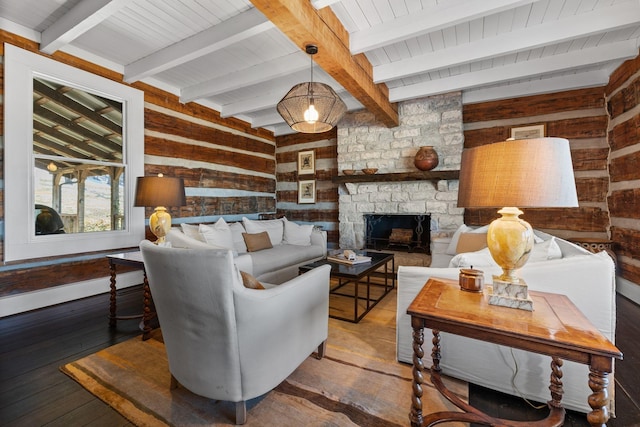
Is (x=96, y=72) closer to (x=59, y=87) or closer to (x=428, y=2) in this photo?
(x=59, y=87)

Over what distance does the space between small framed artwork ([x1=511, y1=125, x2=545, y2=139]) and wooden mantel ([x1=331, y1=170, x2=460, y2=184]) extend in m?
1.07

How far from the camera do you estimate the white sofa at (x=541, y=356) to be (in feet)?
4.96

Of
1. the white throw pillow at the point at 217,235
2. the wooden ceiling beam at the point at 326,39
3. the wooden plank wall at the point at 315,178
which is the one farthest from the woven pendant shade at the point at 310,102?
the wooden plank wall at the point at 315,178

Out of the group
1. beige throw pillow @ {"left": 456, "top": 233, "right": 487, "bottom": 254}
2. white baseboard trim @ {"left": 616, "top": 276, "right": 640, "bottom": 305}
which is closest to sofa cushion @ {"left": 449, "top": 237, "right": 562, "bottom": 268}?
beige throw pillow @ {"left": 456, "top": 233, "right": 487, "bottom": 254}

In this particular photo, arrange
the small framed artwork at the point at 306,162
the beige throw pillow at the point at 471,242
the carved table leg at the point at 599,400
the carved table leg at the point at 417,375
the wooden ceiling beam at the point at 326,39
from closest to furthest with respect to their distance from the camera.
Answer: the carved table leg at the point at 599,400, the carved table leg at the point at 417,375, the wooden ceiling beam at the point at 326,39, the beige throw pillow at the point at 471,242, the small framed artwork at the point at 306,162

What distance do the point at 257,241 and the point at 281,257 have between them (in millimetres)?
466

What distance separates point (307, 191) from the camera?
240 inches

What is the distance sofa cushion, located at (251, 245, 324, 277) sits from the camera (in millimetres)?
3385

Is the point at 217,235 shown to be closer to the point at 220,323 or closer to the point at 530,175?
the point at 220,323

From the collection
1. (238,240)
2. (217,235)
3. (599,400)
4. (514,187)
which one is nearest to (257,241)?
(238,240)

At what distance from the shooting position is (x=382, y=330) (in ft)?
8.30

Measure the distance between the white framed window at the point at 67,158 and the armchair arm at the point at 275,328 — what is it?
3052 millimetres

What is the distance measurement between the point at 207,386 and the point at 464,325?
49.6 inches

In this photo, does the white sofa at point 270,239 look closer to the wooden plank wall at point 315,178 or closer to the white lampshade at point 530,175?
the wooden plank wall at point 315,178
